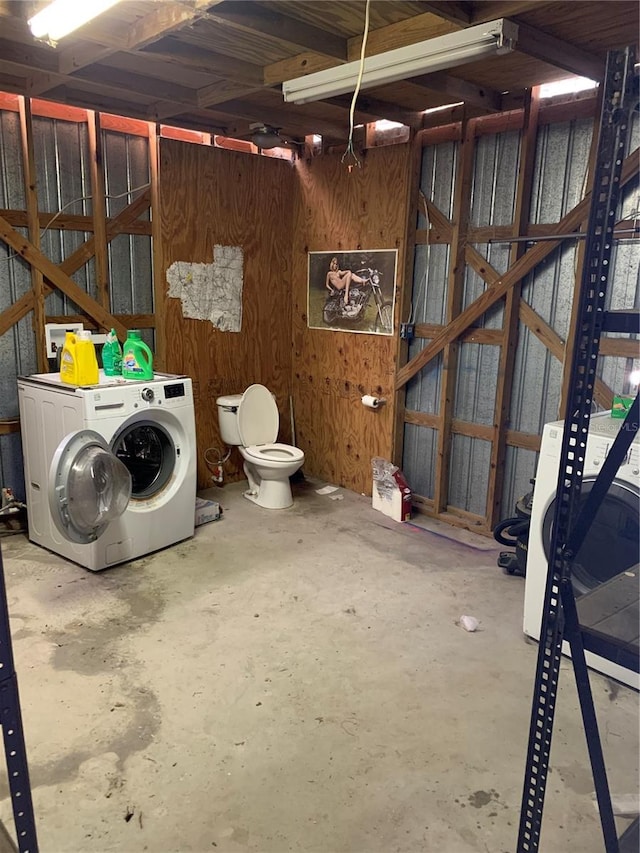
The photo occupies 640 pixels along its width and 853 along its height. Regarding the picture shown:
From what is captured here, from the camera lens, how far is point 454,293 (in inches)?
156

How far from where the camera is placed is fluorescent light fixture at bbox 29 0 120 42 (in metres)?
2.11

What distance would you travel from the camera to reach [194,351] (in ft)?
14.9

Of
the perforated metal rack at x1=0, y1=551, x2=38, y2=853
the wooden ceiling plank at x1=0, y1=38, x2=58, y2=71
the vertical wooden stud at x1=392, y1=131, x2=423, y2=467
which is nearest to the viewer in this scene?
the perforated metal rack at x1=0, y1=551, x2=38, y2=853

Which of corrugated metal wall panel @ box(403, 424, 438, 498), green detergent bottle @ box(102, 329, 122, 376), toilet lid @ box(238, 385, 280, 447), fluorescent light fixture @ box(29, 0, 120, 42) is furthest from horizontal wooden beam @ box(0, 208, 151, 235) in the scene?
corrugated metal wall panel @ box(403, 424, 438, 498)

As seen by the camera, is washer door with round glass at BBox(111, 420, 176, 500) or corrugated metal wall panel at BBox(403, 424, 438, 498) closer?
washer door with round glass at BBox(111, 420, 176, 500)

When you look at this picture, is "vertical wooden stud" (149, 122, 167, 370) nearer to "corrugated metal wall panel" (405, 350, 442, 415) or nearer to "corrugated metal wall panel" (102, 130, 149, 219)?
"corrugated metal wall panel" (102, 130, 149, 219)

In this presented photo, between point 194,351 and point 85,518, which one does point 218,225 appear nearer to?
point 194,351

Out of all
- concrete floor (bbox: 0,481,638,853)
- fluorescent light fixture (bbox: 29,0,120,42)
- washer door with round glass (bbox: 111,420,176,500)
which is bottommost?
concrete floor (bbox: 0,481,638,853)

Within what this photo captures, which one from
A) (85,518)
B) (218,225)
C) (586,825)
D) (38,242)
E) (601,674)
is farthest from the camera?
(218,225)

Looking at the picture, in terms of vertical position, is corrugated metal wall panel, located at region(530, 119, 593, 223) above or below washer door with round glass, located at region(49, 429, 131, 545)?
above

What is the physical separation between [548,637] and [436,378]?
118 inches

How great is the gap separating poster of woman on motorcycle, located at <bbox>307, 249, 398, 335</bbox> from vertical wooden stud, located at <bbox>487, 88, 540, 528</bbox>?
0.85m

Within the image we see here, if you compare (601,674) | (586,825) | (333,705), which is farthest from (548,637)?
(601,674)

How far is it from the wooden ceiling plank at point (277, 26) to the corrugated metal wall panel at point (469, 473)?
2.36 metres
